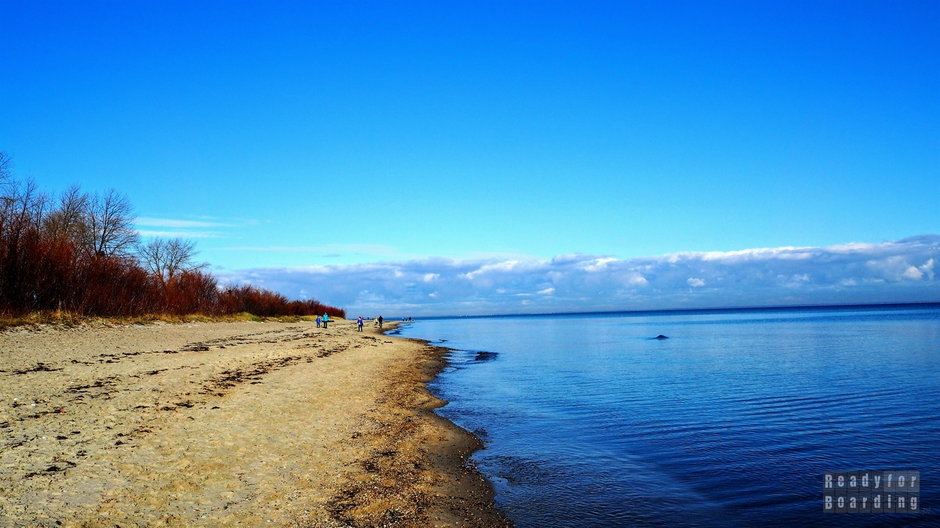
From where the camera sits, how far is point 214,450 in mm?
10305

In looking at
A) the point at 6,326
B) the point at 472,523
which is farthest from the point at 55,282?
the point at 472,523

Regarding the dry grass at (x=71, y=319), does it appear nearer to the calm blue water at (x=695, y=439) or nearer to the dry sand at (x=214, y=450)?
the dry sand at (x=214, y=450)

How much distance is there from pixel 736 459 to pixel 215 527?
10617 millimetres

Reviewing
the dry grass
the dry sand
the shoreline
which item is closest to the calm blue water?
the shoreline

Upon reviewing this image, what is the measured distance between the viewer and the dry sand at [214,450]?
302 inches

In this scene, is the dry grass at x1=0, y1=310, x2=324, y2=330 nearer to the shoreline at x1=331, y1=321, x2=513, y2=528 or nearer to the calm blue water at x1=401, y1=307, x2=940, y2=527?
the calm blue water at x1=401, y1=307, x2=940, y2=527

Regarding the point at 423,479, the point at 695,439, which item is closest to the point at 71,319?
the point at 423,479

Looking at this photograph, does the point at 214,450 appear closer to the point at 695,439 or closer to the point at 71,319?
the point at 695,439

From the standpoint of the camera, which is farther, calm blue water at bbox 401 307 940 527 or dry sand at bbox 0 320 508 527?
calm blue water at bbox 401 307 940 527

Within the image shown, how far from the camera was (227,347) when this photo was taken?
28844 mm

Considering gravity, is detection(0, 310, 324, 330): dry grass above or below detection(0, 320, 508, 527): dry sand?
above

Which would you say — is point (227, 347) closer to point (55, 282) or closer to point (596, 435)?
point (55, 282)

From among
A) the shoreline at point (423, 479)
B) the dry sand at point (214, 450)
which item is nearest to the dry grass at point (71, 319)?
the dry sand at point (214, 450)

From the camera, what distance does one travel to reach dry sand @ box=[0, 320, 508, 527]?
766 cm
